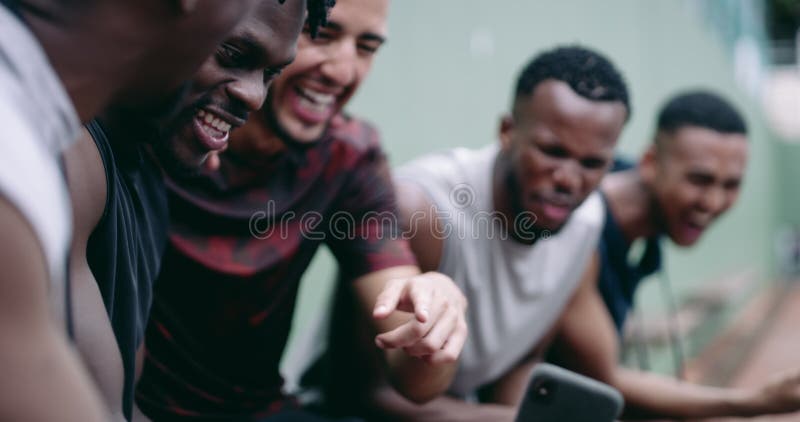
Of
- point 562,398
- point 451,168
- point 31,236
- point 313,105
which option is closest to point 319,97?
point 313,105

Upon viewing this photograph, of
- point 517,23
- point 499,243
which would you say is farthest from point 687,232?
point 517,23

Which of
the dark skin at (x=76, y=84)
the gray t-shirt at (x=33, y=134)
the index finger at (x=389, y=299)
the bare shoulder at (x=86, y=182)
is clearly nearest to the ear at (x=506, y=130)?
the index finger at (x=389, y=299)

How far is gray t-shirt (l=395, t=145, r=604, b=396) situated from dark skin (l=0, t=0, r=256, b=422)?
1.14 metres

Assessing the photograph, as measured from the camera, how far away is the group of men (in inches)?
22.1

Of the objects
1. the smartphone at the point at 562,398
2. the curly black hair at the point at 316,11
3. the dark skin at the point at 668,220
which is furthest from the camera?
the dark skin at the point at 668,220

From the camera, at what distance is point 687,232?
7.66 feet

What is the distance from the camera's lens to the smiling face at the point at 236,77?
904 mm

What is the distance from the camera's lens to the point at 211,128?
0.98 m

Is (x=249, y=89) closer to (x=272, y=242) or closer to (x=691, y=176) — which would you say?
(x=272, y=242)

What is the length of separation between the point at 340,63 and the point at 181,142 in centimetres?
52

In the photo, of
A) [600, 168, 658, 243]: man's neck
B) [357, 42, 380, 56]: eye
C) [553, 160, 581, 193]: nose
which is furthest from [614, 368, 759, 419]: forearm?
[357, 42, 380, 56]: eye

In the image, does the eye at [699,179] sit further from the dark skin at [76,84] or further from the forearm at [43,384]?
the forearm at [43,384]

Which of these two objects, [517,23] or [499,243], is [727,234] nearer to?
[517,23]

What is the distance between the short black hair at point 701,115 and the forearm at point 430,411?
49.1 inches
